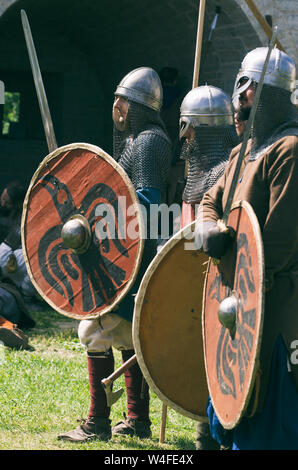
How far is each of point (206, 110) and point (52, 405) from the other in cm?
173

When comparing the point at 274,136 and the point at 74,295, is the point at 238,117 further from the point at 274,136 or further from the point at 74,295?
the point at 74,295

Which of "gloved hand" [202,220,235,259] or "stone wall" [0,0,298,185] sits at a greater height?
"stone wall" [0,0,298,185]

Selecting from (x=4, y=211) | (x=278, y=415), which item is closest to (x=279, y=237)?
(x=278, y=415)

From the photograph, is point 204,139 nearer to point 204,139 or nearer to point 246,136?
point 204,139

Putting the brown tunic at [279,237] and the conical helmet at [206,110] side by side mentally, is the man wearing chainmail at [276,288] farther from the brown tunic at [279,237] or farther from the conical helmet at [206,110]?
the conical helmet at [206,110]

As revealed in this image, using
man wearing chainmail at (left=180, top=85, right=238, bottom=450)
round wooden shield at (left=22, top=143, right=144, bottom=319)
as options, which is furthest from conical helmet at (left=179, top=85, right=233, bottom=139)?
round wooden shield at (left=22, top=143, right=144, bottom=319)

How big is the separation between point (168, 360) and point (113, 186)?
741mm

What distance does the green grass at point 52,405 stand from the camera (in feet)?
11.7

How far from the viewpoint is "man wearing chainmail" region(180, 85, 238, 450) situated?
3566 millimetres

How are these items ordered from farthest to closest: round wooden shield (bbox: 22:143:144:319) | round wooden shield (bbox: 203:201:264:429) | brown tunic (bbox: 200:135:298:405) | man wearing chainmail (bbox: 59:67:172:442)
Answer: man wearing chainmail (bbox: 59:67:172:442)
round wooden shield (bbox: 22:143:144:319)
brown tunic (bbox: 200:135:298:405)
round wooden shield (bbox: 203:201:264:429)

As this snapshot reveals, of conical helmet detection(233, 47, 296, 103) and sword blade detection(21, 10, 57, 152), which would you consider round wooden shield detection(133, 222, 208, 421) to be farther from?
sword blade detection(21, 10, 57, 152)

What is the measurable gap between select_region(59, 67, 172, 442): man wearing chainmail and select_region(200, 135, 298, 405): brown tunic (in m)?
0.87

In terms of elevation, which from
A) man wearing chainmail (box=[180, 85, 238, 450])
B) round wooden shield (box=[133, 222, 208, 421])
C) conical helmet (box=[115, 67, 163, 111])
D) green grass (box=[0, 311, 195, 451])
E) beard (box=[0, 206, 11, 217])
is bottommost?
green grass (box=[0, 311, 195, 451])

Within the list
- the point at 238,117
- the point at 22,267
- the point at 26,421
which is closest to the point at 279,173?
the point at 238,117
